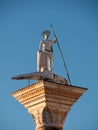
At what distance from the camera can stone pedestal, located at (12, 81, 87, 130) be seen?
17.8 m

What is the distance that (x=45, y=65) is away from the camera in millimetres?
19281

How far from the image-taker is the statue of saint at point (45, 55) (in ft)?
63.1

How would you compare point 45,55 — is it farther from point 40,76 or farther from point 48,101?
point 48,101

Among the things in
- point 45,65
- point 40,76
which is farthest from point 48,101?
point 45,65

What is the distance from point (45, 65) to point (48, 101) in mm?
2104

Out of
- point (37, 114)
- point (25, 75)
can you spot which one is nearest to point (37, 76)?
point (25, 75)

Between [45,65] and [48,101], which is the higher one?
[45,65]

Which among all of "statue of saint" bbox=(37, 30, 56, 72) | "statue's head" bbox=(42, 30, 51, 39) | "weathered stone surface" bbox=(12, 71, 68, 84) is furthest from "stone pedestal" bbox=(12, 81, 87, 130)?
"statue's head" bbox=(42, 30, 51, 39)

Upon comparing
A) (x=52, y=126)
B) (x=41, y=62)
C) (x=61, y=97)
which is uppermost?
(x=41, y=62)

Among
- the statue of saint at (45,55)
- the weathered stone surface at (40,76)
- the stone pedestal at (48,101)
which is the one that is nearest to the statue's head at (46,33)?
the statue of saint at (45,55)

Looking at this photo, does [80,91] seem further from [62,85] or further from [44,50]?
[44,50]

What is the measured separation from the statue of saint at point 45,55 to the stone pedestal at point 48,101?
146 centimetres

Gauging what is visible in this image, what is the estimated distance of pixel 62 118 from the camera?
18516mm

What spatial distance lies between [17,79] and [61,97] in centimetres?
217
